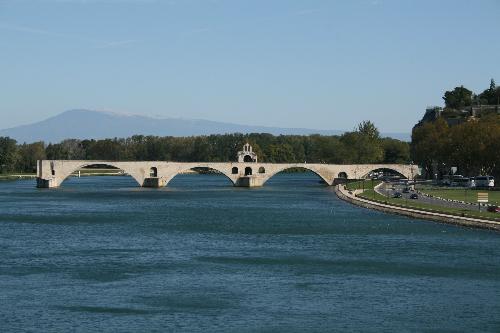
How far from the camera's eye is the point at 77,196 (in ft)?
431

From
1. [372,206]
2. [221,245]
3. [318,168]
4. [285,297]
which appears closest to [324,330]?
[285,297]

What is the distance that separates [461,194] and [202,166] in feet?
192

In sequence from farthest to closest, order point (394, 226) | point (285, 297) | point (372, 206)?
point (372, 206) → point (394, 226) → point (285, 297)

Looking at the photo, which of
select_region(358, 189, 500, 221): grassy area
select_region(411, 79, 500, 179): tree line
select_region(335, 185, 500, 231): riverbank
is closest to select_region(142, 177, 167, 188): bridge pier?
select_region(411, 79, 500, 179): tree line

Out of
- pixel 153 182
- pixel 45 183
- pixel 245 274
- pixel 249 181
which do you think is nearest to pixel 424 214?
pixel 245 274

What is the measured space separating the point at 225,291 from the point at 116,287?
5423 millimetres

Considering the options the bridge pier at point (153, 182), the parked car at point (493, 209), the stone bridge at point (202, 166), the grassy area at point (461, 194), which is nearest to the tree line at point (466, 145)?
the grassy area at point (461, 194)

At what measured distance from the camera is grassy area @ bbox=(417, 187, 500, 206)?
3990 inches

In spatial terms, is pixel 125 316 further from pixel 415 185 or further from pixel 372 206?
pixel 415 185

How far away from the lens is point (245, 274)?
170ft

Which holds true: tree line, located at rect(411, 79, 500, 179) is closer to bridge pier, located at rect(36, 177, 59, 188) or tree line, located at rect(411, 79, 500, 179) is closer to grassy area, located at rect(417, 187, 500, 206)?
grassy area, located at rect(417, 187, 500, 206)

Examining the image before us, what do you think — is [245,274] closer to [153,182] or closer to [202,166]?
[202,166]

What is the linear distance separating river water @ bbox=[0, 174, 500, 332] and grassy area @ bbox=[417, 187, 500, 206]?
49.1ft

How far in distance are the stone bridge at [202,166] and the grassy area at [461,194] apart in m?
47.6
